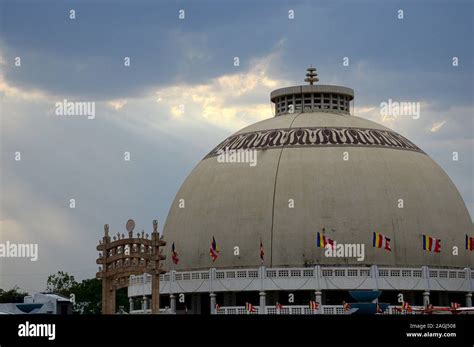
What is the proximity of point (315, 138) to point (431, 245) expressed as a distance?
1000 centimetres

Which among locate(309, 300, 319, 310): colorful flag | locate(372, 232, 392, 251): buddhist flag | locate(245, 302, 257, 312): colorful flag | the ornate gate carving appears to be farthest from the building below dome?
the ornate gate carving

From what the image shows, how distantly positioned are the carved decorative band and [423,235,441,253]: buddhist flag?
7.51 meters

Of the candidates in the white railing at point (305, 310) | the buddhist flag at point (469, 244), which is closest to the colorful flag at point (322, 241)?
the white railing at point (305, 310)

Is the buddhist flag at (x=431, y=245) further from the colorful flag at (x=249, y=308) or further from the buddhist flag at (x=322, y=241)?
the colorful flag at (x=249, y=308)

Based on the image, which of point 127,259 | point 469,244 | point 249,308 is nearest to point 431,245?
point 469,244

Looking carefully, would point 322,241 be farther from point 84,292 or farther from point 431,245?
point 84,292

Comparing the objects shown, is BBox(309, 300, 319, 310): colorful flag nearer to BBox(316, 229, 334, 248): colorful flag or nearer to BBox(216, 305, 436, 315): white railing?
BBox(216, 305, 436, 315): white railing

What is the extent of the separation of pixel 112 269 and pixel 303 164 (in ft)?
62.6

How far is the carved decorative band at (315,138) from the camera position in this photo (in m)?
78.5

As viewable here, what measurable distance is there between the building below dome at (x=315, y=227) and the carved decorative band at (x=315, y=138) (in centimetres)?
9

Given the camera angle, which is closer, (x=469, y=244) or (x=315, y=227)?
(x=315, y=227)

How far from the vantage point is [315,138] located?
258 feet

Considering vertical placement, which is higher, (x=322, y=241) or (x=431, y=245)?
(x=322, y=241)

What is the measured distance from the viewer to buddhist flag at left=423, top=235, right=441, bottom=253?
74.8 m
